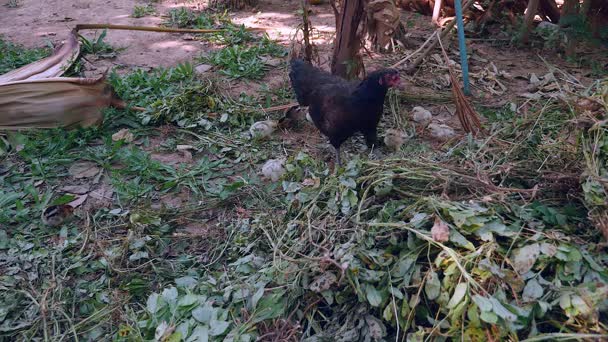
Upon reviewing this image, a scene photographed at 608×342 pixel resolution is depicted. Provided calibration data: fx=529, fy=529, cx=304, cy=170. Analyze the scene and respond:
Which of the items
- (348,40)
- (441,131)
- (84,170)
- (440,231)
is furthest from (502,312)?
(348,40)

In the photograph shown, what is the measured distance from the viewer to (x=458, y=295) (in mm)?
2025

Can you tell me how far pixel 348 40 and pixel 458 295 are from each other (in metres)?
3.02

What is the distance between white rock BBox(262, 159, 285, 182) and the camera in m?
3.69

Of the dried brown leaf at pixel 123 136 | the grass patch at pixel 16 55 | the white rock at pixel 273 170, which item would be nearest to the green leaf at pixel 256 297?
the white rock at pixel 273 170

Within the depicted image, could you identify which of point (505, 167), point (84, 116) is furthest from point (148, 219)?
point (505, 167)

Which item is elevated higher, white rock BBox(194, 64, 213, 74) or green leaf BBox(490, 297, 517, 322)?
green leaf BBox(490, 297, 517, 322)

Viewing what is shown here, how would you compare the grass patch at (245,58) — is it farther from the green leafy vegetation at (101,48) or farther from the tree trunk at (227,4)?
the tree trunk at (227,4)

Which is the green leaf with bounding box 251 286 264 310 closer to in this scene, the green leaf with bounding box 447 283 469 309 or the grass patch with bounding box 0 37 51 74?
the green leaf with bounding box 447 283 469 309

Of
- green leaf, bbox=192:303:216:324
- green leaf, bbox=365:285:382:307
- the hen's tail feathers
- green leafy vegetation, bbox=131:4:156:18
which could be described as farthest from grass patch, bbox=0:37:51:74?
green leaf, bbox=365:285:382:307

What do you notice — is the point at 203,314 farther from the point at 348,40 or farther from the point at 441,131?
the point at 348,40

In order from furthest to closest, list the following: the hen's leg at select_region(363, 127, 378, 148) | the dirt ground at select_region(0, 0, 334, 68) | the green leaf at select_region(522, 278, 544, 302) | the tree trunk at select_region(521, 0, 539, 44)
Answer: the dirt ground at select_region(0, 0, 334, 68)
the tree trunk at select_region(521, 0, 539, 44)
the hen's leg at select_region(363, 127, 378, 148)
the green leaf at select_region(522, 278, 544, 302)

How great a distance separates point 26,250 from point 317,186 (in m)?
1.75

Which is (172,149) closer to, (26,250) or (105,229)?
(105,229)

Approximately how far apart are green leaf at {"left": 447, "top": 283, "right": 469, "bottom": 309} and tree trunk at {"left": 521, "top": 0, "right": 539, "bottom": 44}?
428 cm
